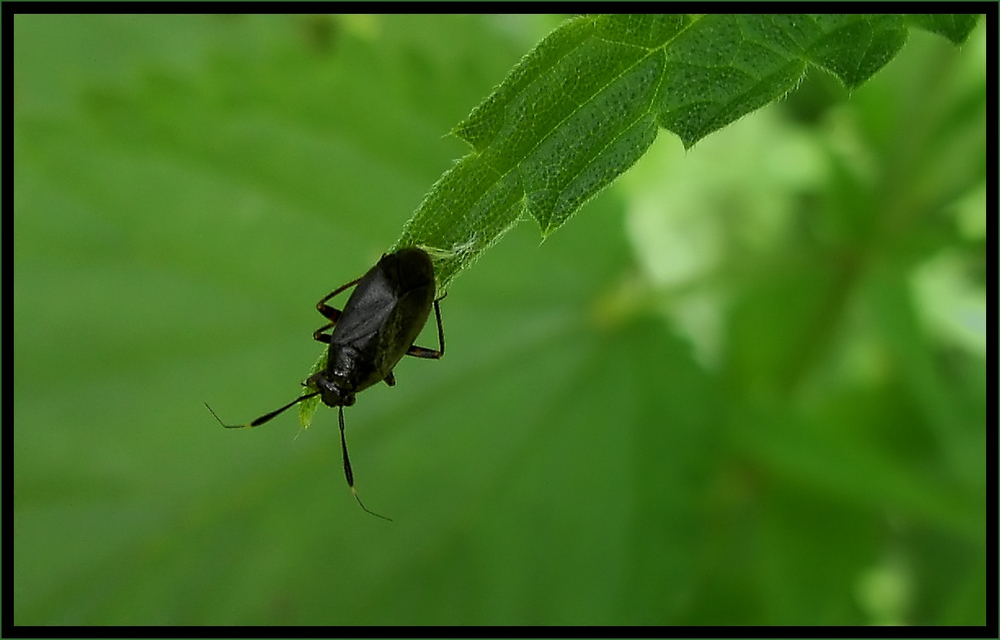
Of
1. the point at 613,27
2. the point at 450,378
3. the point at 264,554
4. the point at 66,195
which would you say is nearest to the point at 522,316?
the point at 450,378

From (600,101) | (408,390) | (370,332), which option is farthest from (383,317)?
(600,101)

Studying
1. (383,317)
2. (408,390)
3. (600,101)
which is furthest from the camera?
(408,390)

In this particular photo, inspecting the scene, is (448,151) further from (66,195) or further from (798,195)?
(798,195)

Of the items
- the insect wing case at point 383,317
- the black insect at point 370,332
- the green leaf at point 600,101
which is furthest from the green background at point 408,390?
the green leaf at point 600,101

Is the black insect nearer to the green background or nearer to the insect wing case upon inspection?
the insect wing case

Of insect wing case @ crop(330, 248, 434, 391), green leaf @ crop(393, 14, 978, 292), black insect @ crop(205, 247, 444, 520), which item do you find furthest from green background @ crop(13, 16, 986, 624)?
green leaf @ crop(393, 14, 978, 292)

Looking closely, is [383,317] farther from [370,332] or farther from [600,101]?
[600,101]
